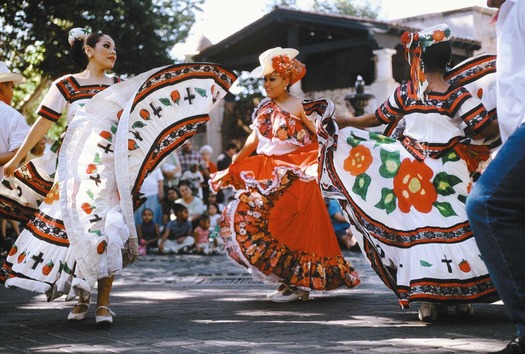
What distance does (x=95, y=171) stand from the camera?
567cm

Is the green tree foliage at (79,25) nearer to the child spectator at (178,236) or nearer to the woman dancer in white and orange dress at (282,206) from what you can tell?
the child spectator at (178,236)

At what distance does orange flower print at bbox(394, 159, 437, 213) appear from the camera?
558 cm

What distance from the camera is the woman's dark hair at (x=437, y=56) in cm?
567

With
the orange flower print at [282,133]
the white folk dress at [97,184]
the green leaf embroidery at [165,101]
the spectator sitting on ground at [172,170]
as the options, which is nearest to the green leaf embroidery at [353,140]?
the orange flower print at [282,133]

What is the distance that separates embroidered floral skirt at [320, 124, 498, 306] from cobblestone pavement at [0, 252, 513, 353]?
0.80 ft

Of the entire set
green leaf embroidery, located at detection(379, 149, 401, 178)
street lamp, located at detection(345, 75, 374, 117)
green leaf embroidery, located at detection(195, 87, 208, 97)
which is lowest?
green leaf embroidery, located at detection(379, 149, 401, 178)

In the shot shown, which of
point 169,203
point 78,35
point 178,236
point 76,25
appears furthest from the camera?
point 76,25

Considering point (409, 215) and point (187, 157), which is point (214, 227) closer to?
point (187, 157)

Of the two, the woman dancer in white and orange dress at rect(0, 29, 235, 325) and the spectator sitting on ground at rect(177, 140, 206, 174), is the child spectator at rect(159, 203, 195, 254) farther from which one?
the woman dancer in white and orange dress at rect(0, 29, 235, 325)

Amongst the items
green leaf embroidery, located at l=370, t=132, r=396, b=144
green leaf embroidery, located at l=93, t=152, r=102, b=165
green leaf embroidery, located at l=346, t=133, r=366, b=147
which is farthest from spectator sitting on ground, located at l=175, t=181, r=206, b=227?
green leaf embroidery, located at l=93, t=152, r=102, b=165

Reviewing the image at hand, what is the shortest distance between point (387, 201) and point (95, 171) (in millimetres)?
1889

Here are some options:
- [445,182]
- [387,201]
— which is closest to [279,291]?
[387,201]

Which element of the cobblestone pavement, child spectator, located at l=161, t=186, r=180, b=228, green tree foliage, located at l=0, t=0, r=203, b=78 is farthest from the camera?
green tree foliage, located at l=0, t=0, r=203, b=78

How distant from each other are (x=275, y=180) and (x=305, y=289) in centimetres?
90
